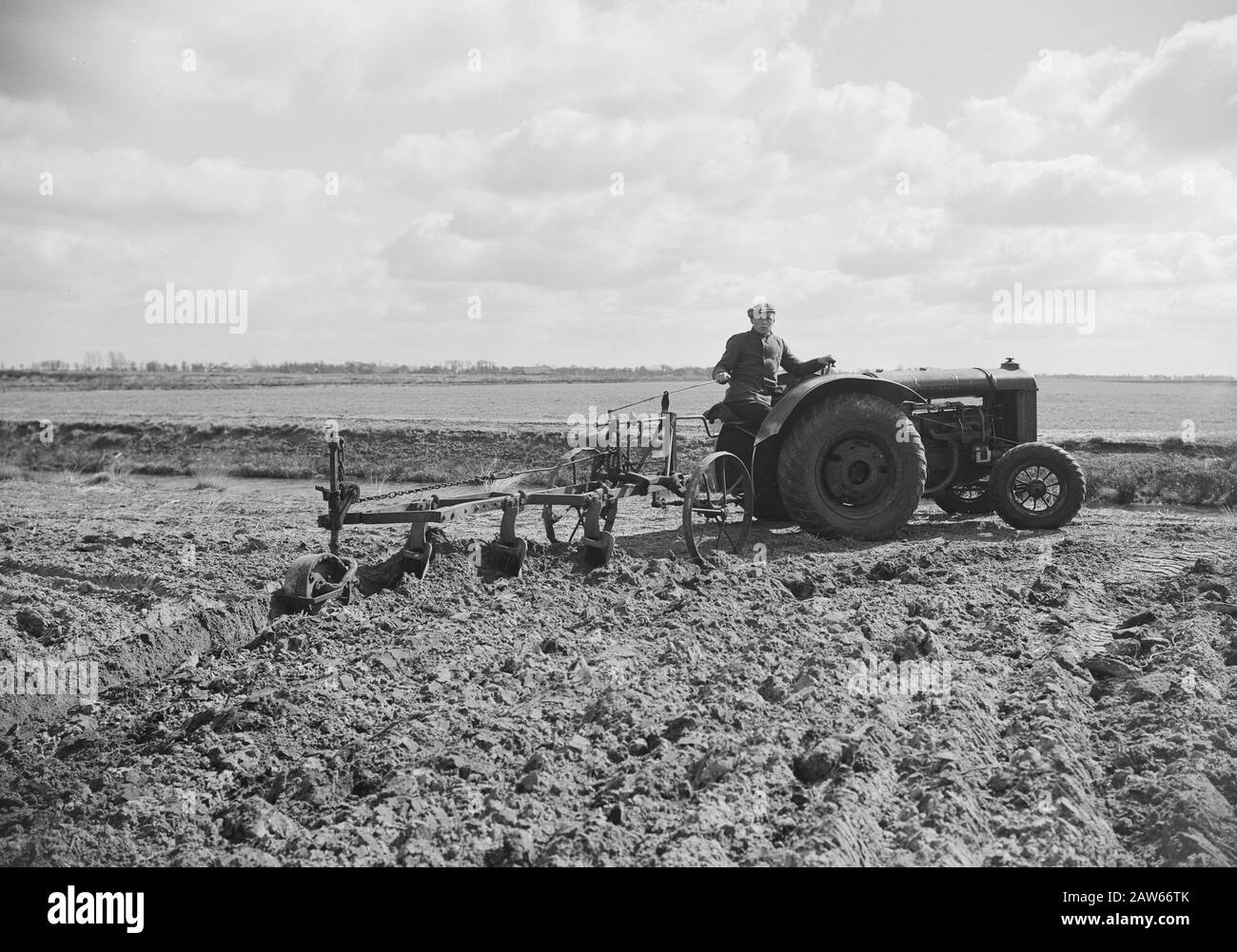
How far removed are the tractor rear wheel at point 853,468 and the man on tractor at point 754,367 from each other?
44 centimetres

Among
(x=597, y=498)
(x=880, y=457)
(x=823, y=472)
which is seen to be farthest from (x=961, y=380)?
(x=597, y=498)

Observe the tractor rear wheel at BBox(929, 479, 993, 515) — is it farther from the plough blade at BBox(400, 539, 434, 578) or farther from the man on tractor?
the plough blade at BBox(400, 539, 434, 578)

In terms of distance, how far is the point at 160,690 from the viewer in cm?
578

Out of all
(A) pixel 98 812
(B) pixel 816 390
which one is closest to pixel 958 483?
(B) pixel 816 390

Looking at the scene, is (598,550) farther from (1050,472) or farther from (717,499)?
(1050,472)

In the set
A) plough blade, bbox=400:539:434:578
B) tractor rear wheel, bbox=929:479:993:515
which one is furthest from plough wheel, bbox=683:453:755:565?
tractor rear wheel, bbox=929:479:993:515

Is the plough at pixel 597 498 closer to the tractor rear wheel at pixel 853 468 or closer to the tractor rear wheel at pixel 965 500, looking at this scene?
the tractor rear wheel at pixel 853 468

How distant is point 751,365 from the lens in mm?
9789

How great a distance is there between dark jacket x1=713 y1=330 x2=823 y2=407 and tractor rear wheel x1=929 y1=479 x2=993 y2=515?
9.11 ft

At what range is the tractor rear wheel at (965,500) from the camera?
37.7 ft

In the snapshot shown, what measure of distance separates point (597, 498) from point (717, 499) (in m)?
1.20

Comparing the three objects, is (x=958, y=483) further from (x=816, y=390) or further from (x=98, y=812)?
(x=98, y=812)

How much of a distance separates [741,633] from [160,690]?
3.37 metres

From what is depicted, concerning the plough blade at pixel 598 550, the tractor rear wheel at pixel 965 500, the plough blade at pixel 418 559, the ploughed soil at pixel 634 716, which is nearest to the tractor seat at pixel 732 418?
the ploughed soil at pixel 634 716
